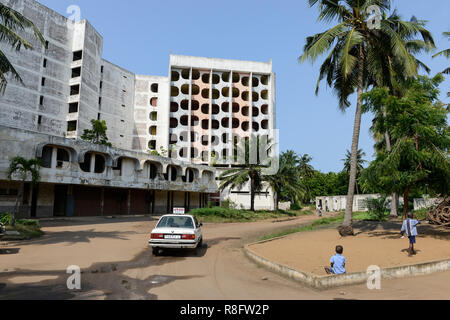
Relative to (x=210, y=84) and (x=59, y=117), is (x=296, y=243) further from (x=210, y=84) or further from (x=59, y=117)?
(x=210, y=84)

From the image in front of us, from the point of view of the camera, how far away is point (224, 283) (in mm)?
7492

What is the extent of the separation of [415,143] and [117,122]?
170 feet

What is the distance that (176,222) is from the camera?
11820 mm

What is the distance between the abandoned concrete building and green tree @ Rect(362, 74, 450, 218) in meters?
23.0

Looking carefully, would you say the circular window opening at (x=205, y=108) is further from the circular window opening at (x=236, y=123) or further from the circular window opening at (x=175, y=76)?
the circular window opening at (x=175, y=76)

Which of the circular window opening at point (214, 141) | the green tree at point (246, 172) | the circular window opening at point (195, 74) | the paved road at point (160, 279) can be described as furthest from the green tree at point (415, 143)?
the circular window opening at point (195, 74)

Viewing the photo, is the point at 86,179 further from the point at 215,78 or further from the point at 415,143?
the point at 215,78

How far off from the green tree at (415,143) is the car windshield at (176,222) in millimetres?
8477

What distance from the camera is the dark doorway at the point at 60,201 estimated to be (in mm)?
28672

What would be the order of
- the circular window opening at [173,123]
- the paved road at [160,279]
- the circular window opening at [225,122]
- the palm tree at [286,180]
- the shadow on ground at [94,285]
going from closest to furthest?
the shadow on ground at [94,285] < the paved road at [160,279] < the palm tree at [286,180] < the circular window opening at [173,123] < the circular window opening at [225,122]

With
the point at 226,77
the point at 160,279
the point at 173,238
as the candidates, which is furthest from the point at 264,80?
the point at 160,279
